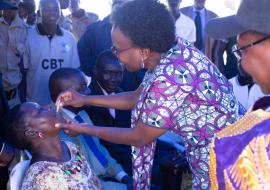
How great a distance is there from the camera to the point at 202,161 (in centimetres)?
234

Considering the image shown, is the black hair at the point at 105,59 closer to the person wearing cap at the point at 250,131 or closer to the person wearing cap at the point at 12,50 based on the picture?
the person wearing cap at the point at 12,50

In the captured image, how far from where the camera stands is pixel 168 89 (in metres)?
2.22

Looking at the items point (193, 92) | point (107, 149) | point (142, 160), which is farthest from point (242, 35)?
point (107, 149)

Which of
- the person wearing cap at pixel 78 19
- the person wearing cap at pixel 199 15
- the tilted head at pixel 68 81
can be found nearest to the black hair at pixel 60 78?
the tilted head at pixel 68 81

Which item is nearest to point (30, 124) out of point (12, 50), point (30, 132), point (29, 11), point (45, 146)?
point (30, 132)

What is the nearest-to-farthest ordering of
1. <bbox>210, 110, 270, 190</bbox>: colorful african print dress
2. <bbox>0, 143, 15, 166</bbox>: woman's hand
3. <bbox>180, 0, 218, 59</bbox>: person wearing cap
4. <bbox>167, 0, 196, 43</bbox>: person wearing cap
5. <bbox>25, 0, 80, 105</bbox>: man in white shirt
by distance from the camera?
<bbox>210, 110, 270, 190</bbox>: colorful african print dress, <bbox>0, 143, 15, 166</bbox>: woman's hand, <bbox>25, 0, 80, 105</bbox>: man in white shirt, <bbox>167, 0, 196, 43</bbox>: person wearing cap, <bbox>180, 0, 218, 59</bbox>: person wearing cap

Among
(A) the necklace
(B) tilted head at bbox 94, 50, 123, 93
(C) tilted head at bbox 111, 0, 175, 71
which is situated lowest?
(A) the necklace

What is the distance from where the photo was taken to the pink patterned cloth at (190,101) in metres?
2.22

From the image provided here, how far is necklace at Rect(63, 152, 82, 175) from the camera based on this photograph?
96.3 inches

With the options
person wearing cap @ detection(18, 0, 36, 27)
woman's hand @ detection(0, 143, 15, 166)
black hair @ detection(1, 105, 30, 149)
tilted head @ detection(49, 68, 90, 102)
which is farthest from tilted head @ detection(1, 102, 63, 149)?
person wearing cap @ detection(18, 0, 36, 27)

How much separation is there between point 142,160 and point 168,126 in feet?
1.44

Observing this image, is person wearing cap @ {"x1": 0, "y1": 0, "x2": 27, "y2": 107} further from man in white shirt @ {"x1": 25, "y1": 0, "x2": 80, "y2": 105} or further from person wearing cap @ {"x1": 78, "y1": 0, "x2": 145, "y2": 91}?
person wearing cap @ {"x1": 78, "y1": 0, "x2": 145, "y2": 91}

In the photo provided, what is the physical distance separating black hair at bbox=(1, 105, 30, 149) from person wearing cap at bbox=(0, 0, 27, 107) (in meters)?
1.89

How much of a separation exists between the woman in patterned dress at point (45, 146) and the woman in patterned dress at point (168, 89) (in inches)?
7.0
